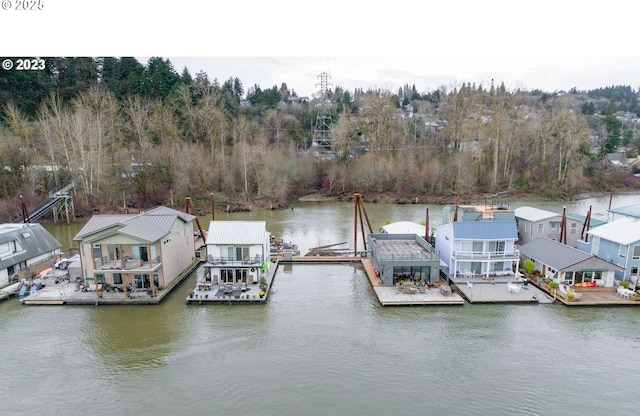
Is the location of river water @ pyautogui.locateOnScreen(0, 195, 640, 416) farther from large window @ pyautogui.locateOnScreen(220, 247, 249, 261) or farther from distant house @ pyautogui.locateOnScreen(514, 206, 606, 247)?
distant house @ pyautogui.locateOnScreen(514, 206, 606, 247)

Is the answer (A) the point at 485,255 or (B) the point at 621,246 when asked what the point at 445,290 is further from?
(B) the point at 621,246

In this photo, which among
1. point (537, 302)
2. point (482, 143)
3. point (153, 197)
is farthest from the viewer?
point (482, 143)

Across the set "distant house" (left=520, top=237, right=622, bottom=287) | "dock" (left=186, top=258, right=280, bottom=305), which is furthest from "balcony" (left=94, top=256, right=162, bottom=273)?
"distant house" (left=520, top=237, right=622, bottom=287)

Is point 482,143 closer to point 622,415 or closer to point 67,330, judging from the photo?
point 622,415

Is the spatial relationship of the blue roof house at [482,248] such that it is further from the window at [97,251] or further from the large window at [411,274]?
the window at [97,251]

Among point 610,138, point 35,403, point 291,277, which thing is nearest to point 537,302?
point 291,277

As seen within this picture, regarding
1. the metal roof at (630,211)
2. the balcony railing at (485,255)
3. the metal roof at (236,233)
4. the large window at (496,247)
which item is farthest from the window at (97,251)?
the metal roof at (630,211)

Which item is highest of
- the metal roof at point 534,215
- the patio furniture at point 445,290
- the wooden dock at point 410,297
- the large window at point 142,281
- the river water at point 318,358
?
the metal roof at point 534,215
